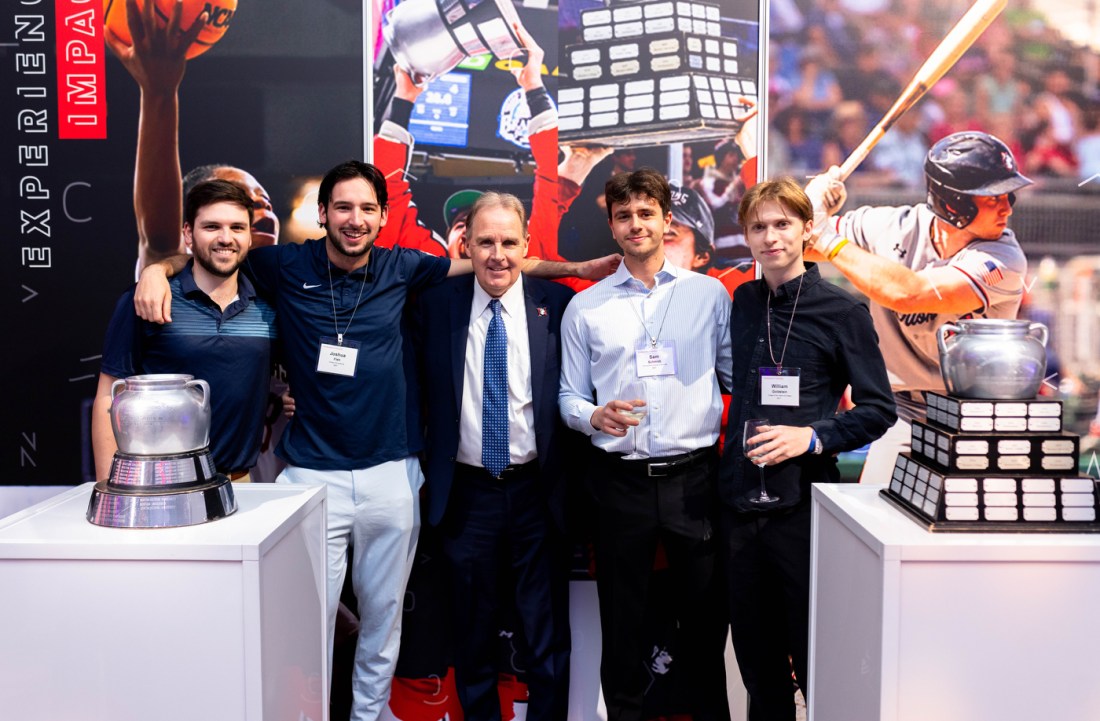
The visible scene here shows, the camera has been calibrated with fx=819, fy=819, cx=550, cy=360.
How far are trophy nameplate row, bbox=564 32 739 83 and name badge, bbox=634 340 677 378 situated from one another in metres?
1.09

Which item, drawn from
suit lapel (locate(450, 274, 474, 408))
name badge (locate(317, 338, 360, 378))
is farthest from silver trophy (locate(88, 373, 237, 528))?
suit lapel (locate(450, 274, 474, 408))

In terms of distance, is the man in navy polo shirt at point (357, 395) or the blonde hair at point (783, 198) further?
the man in navy polo shirt at point (357, 395)

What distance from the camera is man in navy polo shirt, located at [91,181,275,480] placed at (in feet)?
7.75

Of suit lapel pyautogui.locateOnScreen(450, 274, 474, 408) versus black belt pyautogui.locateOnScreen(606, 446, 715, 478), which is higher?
suit lapel pyautogui.locateOnScreen(450, 274, 474, 408)

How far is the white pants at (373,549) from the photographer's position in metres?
2.55

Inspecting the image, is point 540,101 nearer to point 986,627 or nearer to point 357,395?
point 357,395

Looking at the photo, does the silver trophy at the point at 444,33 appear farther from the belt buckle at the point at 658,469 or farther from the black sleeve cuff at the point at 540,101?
the belt buckle at the point at 658,469

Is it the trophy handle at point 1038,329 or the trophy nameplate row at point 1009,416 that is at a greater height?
the trophy handle at point 1038,329

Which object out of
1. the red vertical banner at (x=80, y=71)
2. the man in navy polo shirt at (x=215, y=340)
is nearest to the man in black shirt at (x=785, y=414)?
the man in navy polo shirt at (x=215, y=340)

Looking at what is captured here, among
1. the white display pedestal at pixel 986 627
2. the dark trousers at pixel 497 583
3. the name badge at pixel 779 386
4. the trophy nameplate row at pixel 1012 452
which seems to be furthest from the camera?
the dark trousers at pixel 497 583

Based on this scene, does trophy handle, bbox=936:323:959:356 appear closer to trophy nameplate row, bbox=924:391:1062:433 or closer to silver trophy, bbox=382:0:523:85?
trophy nameplate row, bbox=924:391:1062:433

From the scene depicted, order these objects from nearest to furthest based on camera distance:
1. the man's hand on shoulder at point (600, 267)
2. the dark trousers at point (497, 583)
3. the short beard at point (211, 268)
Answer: the short beard at point (211, 268), the dark trousers at point (497, 583), the man's hand on shoulder at point (600, 267)

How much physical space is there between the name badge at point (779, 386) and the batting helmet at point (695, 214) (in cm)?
81

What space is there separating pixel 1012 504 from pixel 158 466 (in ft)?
6.10
